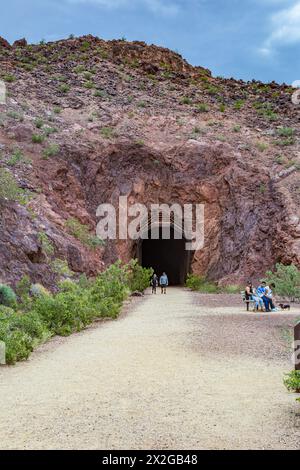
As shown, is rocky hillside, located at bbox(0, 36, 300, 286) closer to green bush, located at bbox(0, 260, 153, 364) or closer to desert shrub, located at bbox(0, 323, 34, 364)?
green bush, located at bbox(0, 260, 153, 364)

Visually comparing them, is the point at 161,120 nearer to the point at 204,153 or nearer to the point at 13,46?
the point at 204,153

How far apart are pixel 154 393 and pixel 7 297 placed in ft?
24.8

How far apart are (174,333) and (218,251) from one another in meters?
16.4

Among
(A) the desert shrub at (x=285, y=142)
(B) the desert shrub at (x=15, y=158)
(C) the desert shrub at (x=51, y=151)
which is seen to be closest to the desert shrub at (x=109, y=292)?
(B) the desert shrub at (x=15, y=158)

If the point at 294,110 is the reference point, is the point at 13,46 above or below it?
above

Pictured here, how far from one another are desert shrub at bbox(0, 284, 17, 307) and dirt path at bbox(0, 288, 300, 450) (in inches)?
87.2

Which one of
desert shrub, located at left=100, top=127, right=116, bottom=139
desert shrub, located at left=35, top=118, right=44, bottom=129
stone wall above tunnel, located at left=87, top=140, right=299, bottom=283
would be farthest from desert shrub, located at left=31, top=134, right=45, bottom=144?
desert shrub, located at left=100, top=127, right=116, bottom=139

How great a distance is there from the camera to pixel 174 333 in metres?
11.7

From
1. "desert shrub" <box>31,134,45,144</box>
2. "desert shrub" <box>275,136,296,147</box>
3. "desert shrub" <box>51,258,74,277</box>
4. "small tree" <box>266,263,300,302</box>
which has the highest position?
"desert shrub" <box>275,136,296,147</box>

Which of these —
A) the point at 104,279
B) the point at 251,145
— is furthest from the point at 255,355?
the point at 251,145

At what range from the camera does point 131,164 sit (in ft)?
94.0

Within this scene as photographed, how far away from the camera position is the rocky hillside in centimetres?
2066

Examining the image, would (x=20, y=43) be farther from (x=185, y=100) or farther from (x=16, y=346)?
(x=16, y=346)

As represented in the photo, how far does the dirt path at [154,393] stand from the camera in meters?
5.03
